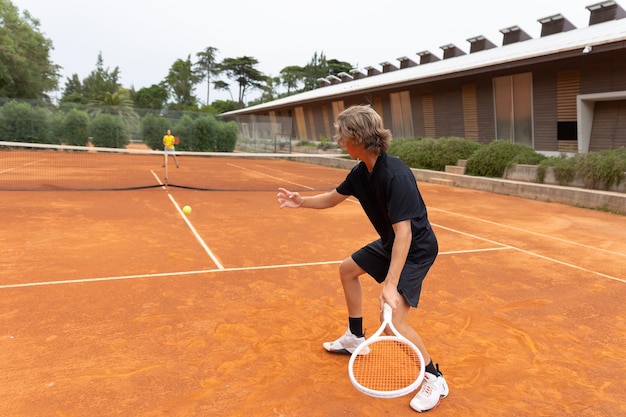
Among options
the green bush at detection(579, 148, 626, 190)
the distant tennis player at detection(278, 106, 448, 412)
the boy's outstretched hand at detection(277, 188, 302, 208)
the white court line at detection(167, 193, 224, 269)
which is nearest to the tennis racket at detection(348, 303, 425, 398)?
the distant tennis player at detection(278, 106, 448, 412)

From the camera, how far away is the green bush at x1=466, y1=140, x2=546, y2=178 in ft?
51.3

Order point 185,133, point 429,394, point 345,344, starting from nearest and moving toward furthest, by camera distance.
→ point 429,394, point 345,344, point 185,133

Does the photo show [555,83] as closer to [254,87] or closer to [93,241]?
[93,241]

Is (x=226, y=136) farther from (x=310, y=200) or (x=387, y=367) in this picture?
(x=387, y=367)

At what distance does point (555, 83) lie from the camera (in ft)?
53.4

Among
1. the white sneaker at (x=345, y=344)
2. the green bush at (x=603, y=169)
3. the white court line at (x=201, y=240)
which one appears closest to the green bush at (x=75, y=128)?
the white court line at (x=201, y=240)

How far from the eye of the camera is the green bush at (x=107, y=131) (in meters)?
28.1

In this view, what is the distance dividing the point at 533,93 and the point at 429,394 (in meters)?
17.4

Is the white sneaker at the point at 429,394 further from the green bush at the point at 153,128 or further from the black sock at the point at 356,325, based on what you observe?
the green bush at the point at 153,128

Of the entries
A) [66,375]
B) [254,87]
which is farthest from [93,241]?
[254,87]

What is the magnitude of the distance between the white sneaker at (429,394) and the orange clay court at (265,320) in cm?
6

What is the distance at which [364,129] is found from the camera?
99.5 inches

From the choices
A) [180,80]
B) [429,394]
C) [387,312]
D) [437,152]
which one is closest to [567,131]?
[437,152]

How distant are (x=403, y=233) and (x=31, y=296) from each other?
392 cm
